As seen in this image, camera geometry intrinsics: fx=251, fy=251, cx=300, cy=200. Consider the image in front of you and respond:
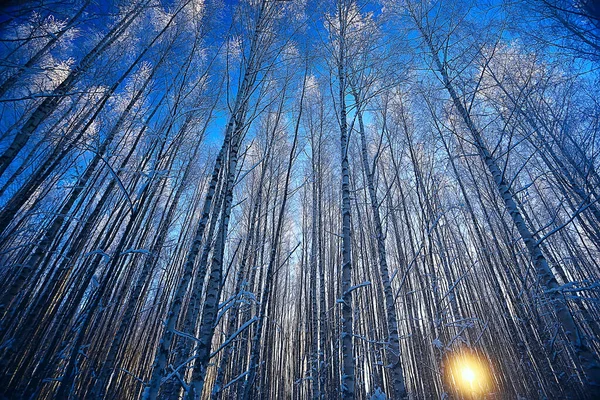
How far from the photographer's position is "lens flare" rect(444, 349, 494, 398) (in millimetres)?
7941

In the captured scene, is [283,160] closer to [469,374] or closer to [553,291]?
[553,291]

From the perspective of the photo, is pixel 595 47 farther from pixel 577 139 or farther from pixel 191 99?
pixel 191 99

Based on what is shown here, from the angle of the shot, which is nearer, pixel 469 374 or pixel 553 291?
pixel 553 291

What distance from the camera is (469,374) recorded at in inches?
332

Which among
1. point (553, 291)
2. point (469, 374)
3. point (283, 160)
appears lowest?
point (469, 374)

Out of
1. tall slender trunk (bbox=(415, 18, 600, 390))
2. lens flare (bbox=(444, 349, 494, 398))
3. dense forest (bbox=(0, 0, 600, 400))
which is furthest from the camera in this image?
lens flare (bbox=(444, 349, 494, 398))

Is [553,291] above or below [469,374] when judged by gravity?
above

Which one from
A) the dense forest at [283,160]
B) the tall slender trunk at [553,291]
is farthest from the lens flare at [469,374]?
the tall slender trunk at [553,291]

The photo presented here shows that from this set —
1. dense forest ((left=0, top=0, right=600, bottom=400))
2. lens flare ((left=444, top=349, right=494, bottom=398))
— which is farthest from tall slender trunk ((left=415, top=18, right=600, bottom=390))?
lens flare ((left=444, top=349, right=494, bottom=398))

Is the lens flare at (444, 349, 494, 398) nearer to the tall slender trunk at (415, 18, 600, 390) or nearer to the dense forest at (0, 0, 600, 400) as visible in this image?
Result: the dense forest at (0, 0, 600, 400)

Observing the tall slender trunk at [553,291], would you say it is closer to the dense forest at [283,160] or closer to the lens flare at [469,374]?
the dense forest at [283,160]

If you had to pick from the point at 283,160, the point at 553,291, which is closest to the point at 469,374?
the point at 553,291

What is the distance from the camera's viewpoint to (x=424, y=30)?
21.1 feet

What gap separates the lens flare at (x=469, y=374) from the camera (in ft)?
26.1
